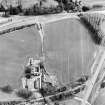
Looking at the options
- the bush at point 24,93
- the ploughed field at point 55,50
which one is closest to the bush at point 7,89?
the ploughed field at point 55,50

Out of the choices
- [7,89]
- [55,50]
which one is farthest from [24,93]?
[55,50]

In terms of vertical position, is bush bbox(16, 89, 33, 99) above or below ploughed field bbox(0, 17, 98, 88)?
below

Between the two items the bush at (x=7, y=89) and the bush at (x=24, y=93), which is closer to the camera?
the bush at (x=24, y=93)

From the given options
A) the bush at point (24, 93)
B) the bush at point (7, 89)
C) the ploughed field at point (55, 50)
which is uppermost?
the ploughed field at point (55, 50)

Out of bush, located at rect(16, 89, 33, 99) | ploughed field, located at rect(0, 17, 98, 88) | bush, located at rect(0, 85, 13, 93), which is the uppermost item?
ploughed field, located at rect(0, 17, 98, 88)

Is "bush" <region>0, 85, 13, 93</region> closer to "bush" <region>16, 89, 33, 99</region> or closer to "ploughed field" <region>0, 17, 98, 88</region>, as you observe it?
"ploughed field" <region>0, 17, 98, 88</region>

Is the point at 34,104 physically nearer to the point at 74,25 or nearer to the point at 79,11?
the point at 74,25

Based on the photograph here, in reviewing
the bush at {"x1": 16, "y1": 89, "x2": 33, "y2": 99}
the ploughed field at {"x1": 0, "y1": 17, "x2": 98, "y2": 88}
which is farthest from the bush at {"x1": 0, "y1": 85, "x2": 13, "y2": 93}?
the bush at {"x1": 16, "y1": 89, "x2": 33, "y2": 99}

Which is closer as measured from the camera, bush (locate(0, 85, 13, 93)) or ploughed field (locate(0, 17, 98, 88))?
bush (locate(0, 85, 13, 93))

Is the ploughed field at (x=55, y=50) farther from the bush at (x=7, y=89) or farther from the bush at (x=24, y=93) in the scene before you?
the bush at (x=24, y=93)

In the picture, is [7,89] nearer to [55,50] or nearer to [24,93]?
[24,93]

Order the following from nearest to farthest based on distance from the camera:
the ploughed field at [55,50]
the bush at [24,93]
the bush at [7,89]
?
1. the bush at [24,93]
2. the bush at [7,89]
3. the ploughed field at [55,50]
